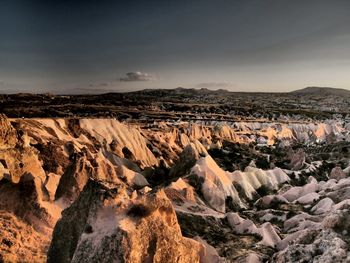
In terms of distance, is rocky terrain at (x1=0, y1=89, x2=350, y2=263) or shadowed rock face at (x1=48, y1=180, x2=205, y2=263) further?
rocky terrain at (x1=0, y1=89, x2=350, y2=263)

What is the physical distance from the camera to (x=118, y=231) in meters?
13.3

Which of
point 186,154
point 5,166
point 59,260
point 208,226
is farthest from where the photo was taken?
point 186,154

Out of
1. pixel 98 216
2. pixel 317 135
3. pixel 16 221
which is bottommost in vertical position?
pixel 317 135

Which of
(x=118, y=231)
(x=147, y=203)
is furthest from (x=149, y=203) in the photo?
(x=118, y=231)

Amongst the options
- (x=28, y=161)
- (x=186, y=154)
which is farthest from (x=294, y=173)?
(x=28, y=161)

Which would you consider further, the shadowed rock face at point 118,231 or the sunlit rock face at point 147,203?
the sunlit rock face at point 147,203

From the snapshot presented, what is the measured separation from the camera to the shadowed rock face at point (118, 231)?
13266 millimetres

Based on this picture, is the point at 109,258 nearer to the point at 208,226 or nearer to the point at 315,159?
the point at 208,226

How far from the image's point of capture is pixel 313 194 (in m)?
40.1

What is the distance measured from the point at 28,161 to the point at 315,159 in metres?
57.5

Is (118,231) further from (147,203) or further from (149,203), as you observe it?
(149,203)

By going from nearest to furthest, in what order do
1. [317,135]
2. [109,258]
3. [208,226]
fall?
[109,258], [208,226], [317,135]

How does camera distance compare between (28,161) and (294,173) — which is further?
(294,173)

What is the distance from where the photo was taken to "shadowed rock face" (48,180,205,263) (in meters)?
13.3
